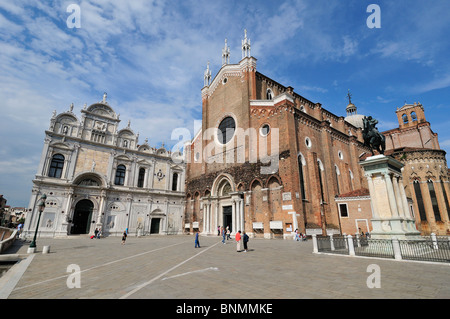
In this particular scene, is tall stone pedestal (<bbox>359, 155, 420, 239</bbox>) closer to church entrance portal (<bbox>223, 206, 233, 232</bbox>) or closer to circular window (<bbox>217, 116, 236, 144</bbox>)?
church entrance portal (<bbox>223, 206, 233, 232</bbox>)

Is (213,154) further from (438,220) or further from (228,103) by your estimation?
(438,220)

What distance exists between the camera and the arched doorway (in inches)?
1010

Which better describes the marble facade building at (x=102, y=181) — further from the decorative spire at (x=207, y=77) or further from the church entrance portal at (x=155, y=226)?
the decorative spire at (x=207, y=77)

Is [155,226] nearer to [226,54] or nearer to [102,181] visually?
[102,181]

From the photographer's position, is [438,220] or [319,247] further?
[438,220]

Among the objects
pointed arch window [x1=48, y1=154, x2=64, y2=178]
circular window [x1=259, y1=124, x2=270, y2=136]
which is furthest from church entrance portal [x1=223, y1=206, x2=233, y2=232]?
pointed arch window [x1=48, y1=154, x2=64, y2=178]

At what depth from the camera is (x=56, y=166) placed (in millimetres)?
25391

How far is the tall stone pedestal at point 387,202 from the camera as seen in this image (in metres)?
10.8

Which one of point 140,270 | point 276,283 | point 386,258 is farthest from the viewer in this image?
point 386,258

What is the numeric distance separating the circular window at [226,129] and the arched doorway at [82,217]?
1805cm

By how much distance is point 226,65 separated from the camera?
29.3 meters

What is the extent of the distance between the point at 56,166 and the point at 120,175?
709 cm

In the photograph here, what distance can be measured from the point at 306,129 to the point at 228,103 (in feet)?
34.2
